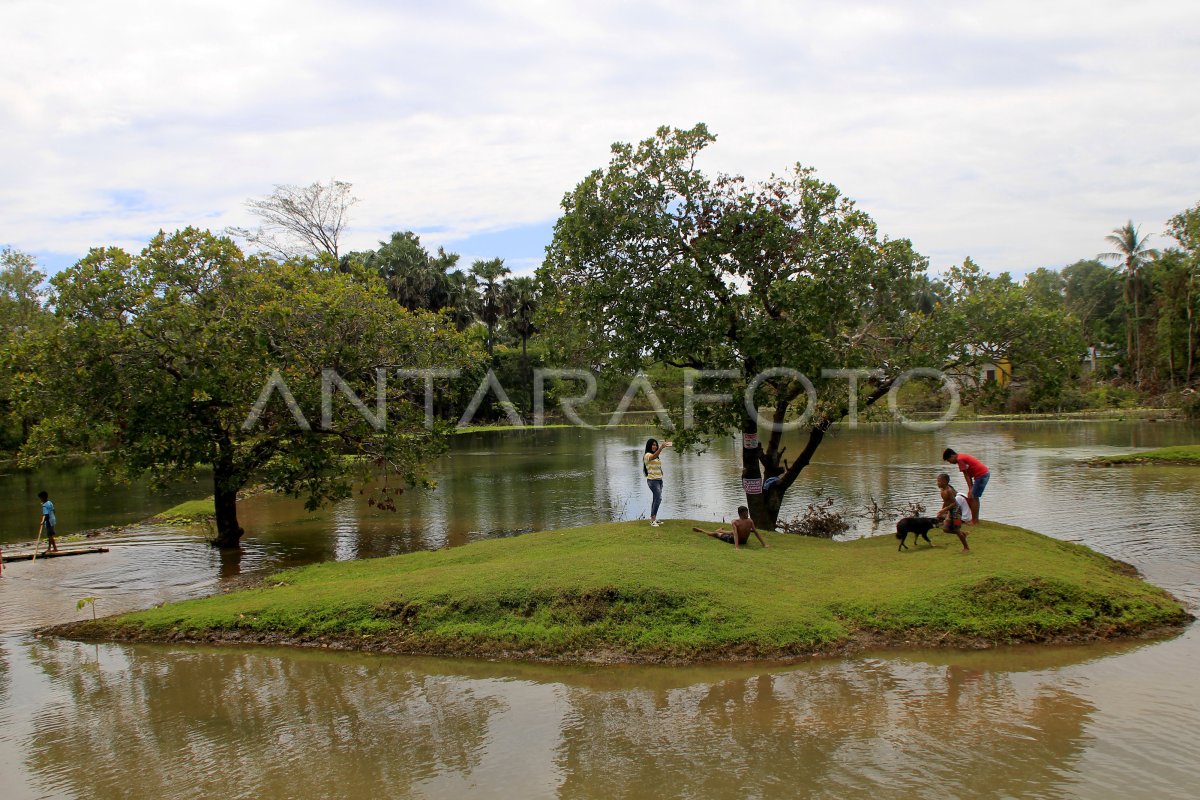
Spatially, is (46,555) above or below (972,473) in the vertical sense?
below

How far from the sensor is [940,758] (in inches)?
286

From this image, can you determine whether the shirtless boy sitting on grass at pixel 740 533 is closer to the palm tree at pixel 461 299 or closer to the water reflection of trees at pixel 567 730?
the water reflection of trees at pixel 567 730

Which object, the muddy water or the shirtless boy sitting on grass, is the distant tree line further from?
the muddy water

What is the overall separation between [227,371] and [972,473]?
16100mm

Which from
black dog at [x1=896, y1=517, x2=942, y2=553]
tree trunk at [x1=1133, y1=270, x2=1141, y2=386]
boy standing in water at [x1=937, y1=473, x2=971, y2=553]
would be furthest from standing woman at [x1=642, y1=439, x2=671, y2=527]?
tree trunk at [x1=1133, y1=270, x2=1141, y2=386]

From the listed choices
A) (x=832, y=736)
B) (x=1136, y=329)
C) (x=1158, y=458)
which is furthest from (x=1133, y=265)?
(x=832, y=736)

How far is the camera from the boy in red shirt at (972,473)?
581 inches

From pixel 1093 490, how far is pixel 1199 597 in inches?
558

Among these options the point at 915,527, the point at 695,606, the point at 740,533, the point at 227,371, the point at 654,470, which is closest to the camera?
the point at 695,606

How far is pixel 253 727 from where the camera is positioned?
8.84 meters

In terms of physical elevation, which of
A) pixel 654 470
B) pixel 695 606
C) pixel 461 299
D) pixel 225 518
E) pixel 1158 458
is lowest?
pixel 1158 458

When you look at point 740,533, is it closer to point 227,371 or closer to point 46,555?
point 227,371

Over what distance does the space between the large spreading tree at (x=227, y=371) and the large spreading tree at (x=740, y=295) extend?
5.90 m

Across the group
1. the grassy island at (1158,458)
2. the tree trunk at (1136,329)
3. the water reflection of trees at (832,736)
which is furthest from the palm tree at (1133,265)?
the water reflection of trees at (832,736)
